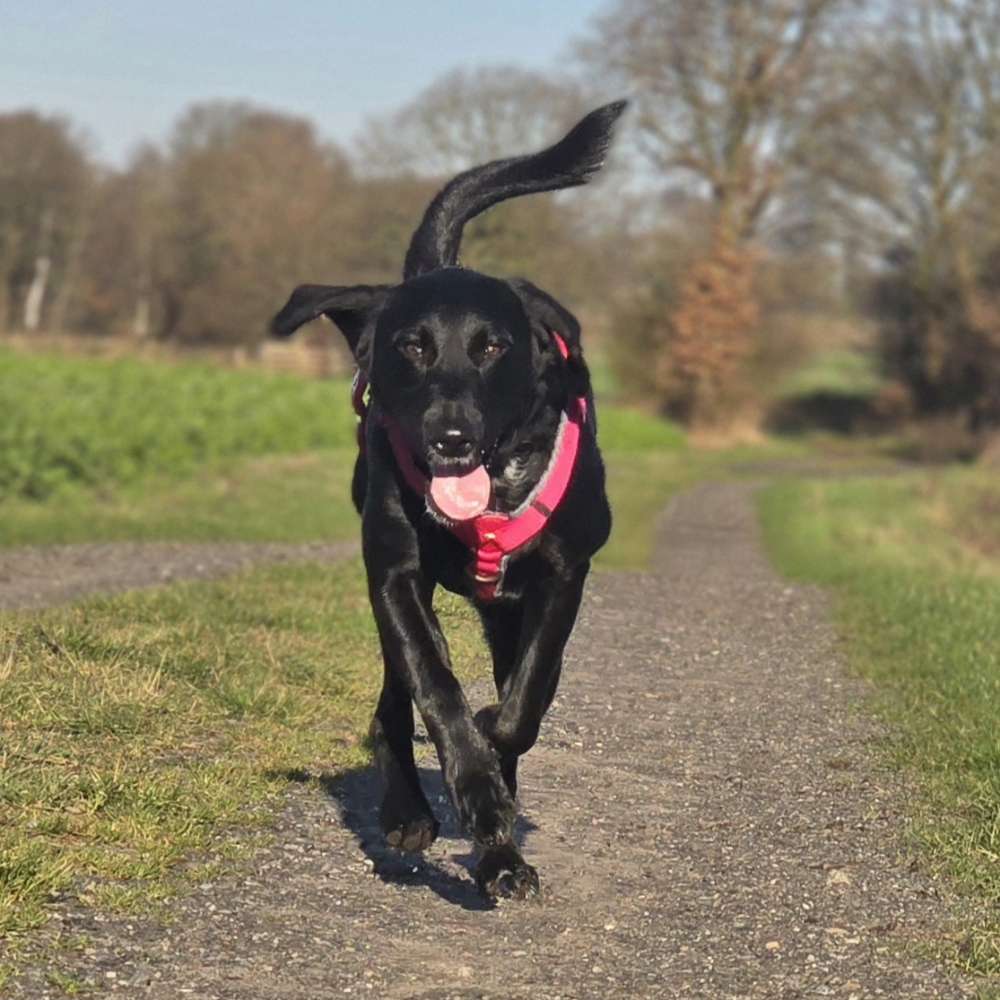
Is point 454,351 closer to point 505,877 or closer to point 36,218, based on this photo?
point 505,877

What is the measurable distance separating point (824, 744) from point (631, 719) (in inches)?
29.3

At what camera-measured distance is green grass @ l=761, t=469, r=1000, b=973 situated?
502 cm

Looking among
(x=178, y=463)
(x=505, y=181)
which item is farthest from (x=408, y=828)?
(x=178, y=463)

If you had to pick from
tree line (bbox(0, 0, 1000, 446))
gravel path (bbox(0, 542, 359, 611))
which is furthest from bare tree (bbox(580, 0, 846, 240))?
gravel path (bbox(0, 542, 359, 611))

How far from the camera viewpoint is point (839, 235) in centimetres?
4497

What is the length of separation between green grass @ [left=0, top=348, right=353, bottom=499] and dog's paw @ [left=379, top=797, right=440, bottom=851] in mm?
13427

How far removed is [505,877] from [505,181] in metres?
2.64

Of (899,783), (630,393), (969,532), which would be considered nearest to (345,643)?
(899,783)

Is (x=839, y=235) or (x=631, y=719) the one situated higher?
(x=839, y=235)

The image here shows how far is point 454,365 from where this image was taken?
435cm

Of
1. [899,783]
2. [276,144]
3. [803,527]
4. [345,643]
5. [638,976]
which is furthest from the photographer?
[276,144]

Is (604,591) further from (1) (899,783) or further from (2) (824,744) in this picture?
(1) (899,783)

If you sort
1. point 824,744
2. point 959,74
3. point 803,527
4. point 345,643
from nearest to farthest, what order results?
1. point 824,744
2. point 345,643
3. point 803,527
4. point 959,74

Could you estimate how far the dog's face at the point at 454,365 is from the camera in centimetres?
422
